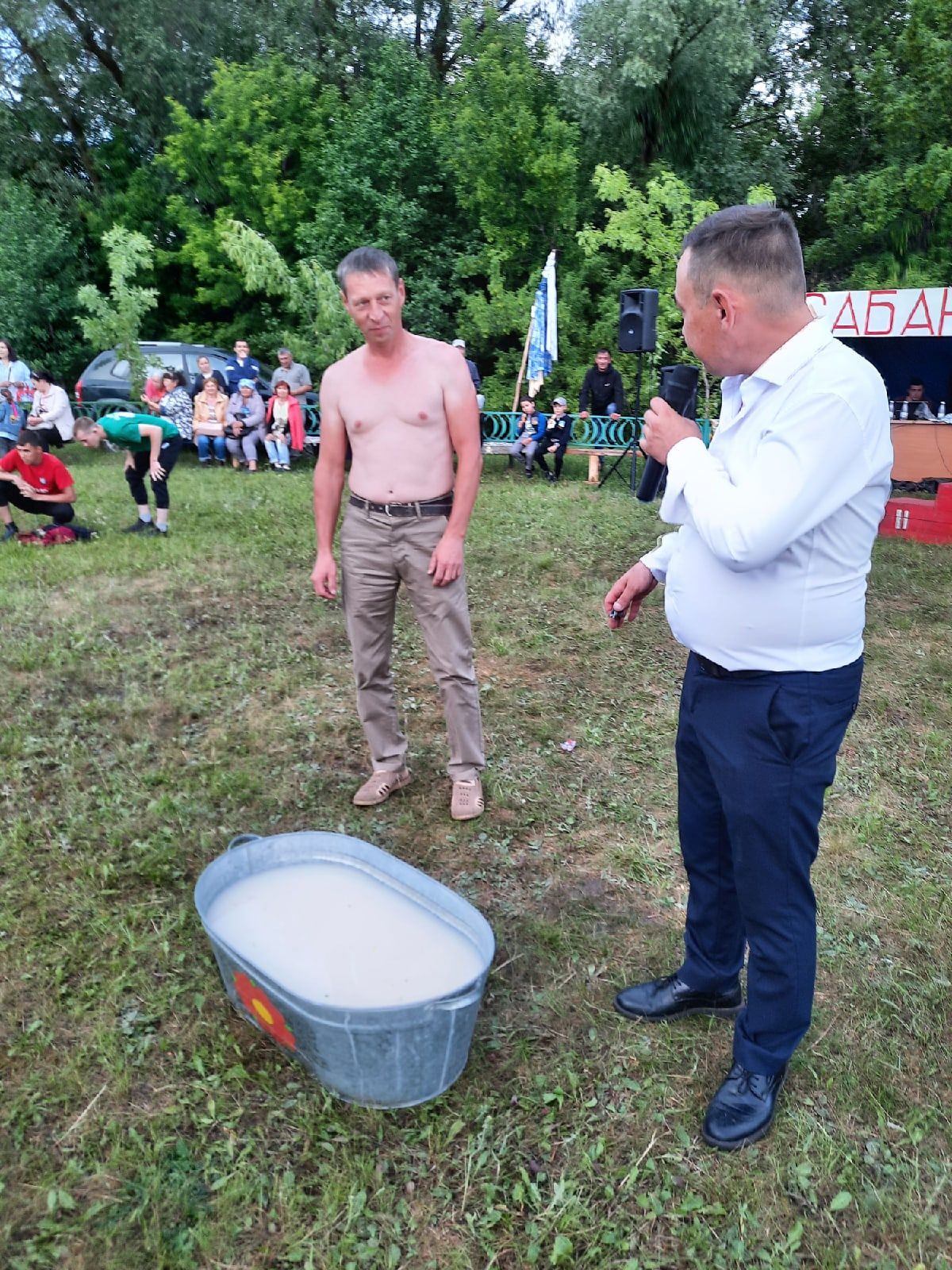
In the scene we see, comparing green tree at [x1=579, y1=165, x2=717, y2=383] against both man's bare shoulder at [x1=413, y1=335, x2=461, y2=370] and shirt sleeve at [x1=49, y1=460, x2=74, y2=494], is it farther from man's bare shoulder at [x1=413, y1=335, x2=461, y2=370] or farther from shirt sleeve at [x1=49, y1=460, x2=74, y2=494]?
man's bare shoulder at [x1=413, y1=335, x2=461, y2=370]

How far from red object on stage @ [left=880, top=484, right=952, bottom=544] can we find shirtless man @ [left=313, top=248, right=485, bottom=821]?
5.97m

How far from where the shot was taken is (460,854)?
345 cm

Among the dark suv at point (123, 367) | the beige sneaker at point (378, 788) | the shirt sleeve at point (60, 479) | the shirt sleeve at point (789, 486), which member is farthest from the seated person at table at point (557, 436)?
the shirt sleeve at point (789, 486)

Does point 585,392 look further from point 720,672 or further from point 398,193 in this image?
point 720,672

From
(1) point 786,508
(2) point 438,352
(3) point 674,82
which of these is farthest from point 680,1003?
(3) point 674,82

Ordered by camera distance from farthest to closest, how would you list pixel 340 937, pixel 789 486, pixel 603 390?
pixel 603 390
pixel 340 937
pixel 789 486

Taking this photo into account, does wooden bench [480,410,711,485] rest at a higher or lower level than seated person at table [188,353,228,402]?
lower

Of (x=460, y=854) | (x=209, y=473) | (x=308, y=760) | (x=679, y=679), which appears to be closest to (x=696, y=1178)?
(x=460, y=854)

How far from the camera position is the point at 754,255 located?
174 centimetres

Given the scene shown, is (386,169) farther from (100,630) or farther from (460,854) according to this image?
(460,854)

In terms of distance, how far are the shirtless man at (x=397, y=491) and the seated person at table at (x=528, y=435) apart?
8820 millimetres

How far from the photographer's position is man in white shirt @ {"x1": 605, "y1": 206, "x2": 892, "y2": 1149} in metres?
1.72

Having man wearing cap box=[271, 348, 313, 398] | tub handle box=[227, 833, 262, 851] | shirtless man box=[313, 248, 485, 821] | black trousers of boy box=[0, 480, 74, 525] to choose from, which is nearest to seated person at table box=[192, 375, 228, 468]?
man wearing cap box=[271, 348, 313, 398]

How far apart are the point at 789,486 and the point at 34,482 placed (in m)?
7.50
